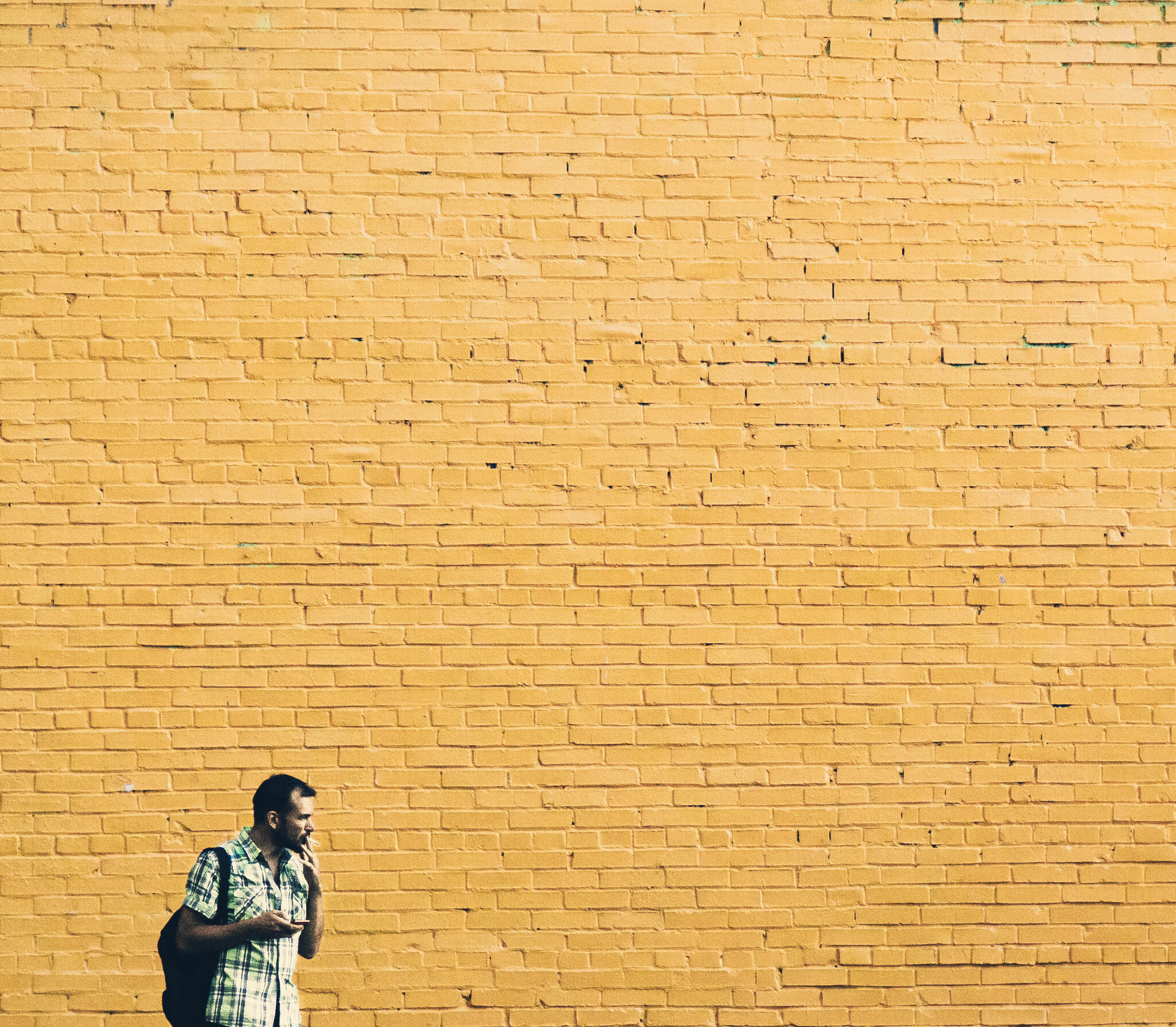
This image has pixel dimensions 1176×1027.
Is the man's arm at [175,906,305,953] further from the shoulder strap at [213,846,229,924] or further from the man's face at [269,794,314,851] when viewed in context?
the man's face at [269,794,314,851]

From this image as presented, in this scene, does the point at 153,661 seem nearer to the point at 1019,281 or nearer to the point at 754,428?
the point at 754,428

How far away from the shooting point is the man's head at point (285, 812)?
11.9ft

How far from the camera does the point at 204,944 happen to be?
3387 millimetres

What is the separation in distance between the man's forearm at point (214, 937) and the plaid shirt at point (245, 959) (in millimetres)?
31

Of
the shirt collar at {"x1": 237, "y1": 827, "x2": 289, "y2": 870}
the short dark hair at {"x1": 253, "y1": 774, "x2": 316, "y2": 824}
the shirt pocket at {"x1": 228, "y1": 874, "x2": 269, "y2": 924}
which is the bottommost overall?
the shirt pocket at {"x1": 228, "y1": 874, "x2": 269, "y2": 924}

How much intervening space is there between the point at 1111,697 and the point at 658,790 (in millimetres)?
1867

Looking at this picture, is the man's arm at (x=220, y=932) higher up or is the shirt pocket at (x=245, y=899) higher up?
the shirt pocket at (x=245, y=899)

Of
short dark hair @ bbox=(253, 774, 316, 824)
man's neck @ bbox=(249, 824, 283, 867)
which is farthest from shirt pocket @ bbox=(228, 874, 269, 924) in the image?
short dark hair @ bbox=(253, 774, 316, 824)

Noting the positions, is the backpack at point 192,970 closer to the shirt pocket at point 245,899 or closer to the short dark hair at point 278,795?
the shirt pocket at point 245,899

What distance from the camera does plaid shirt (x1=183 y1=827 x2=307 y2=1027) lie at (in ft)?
11.2

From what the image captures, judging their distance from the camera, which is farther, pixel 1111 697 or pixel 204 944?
pixel 1111 697

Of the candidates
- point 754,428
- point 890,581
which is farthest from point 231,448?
point 890,581

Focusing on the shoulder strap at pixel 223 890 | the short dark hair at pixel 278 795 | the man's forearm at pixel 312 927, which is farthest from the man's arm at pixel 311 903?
the shoulder strap at pixel 223 890

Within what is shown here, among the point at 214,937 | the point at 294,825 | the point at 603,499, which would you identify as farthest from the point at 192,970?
the point at 603,499
